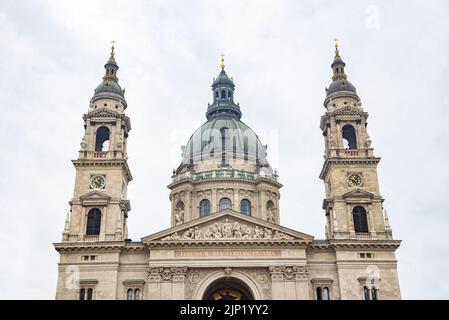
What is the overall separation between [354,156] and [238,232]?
1293cm

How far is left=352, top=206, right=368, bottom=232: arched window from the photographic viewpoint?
168ft

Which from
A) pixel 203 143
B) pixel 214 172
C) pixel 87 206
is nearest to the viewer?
pixel 87 206

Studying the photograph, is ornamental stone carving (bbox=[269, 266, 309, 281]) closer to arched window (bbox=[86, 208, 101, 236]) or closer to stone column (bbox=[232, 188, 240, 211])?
arched window (bbox=[86, 208, 101, 236])

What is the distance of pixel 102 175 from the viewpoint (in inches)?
2076

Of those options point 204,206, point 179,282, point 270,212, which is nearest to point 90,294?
point 179,282

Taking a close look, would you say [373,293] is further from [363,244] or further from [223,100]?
[223,100]

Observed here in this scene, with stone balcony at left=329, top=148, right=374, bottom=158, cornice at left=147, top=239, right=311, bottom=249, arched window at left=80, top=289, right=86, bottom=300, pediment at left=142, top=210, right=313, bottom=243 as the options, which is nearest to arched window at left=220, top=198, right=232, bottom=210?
pediment at left=142, top=210, right=313, bottom=243

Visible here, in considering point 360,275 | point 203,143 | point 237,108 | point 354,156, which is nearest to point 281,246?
point 360,275

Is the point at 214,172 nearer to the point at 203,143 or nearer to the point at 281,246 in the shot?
the point at 203,143

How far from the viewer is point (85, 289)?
4800 cm

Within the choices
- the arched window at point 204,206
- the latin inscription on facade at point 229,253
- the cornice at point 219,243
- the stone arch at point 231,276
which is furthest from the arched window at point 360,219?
the arched window at point 204,206

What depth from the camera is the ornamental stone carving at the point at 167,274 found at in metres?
47.9

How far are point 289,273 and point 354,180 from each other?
10.8 meters
